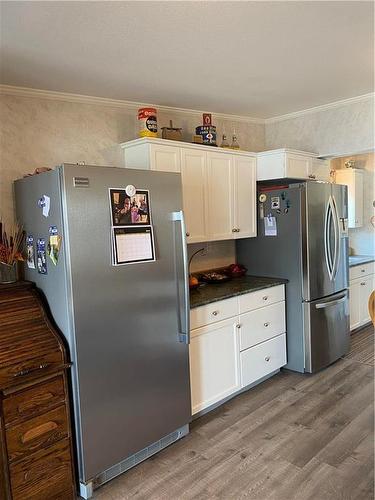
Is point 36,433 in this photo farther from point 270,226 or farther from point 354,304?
point 354,304

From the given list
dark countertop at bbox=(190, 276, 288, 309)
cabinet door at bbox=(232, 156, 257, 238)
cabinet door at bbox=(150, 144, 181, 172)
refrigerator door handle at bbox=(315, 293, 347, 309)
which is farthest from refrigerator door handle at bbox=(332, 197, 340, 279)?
cabinet door at bbox=(150, 144, 181, 172)

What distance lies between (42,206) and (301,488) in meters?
2.10

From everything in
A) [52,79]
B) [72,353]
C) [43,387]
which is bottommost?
[43,387]

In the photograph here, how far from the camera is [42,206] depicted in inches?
83.0

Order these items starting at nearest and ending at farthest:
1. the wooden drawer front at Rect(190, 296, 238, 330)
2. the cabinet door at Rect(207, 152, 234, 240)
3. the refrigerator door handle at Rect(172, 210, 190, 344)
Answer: the refrigerator door handle at Rect(172, 210, 190, 344) → the wooden drawer front at Rect(190, 296, 238, 330) → the cabinet door at Rect(207, 152, 234, 240)

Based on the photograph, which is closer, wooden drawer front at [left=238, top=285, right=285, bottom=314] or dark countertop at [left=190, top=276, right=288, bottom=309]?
dark countertop at [left=190, top=276, right=288, bottom=309]

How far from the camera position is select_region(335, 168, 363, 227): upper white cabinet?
5070 millimetres

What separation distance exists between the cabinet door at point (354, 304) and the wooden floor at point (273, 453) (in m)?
1.26

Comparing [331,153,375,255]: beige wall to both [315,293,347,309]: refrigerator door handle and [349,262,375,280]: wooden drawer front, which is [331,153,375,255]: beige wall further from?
[315,293,347,309]: refrigerator door handle

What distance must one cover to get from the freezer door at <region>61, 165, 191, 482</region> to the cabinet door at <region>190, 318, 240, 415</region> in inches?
7.0

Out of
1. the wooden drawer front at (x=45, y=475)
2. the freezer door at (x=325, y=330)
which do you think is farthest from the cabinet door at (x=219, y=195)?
the wooden drawer front at (x=45, y=475)

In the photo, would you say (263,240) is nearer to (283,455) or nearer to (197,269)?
(197,269)

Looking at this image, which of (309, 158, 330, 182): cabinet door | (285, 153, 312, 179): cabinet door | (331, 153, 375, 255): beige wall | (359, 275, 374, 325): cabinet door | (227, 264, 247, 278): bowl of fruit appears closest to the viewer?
(285, 153, 312, 179): cabinet door

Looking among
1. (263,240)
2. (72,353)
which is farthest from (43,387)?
(263,240)
